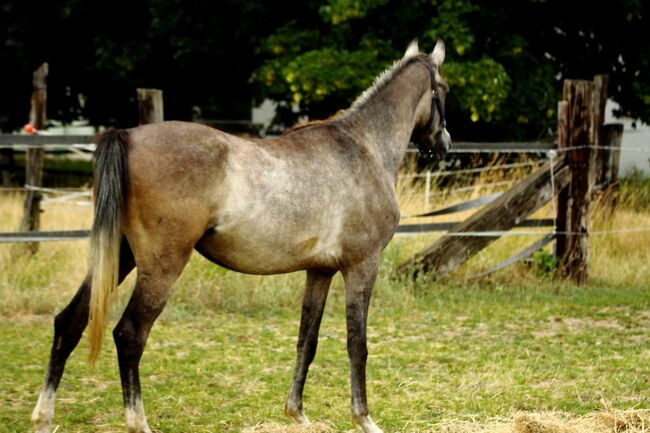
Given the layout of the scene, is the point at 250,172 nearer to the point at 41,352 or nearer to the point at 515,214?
the point at 41,352

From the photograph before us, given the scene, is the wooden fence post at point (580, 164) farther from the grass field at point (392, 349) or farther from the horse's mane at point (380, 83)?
the horse's mane at point (380, 83)

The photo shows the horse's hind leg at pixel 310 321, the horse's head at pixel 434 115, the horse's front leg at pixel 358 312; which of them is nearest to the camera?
the horse's front leg at pixel 358 312

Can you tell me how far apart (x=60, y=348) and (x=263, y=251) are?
1.11 metres

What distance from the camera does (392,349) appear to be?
21.9 feet

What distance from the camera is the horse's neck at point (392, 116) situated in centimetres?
514

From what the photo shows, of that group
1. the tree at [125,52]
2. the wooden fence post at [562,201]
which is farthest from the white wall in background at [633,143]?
the wooden fence post at [562,201]

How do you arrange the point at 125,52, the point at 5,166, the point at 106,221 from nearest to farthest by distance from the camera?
the point at 106,221, the point at 125,52, the point at 5,166

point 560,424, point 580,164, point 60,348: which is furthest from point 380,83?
point 580,164

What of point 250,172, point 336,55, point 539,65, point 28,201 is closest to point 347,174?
point 250,172

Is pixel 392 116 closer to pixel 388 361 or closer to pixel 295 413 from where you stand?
pixel 295 413

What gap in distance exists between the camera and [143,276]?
4.22m

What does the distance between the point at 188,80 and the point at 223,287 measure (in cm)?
1132

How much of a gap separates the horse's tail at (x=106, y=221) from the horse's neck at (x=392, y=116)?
146cm

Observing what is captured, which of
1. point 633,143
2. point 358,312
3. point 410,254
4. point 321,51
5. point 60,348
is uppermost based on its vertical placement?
point 321,51
